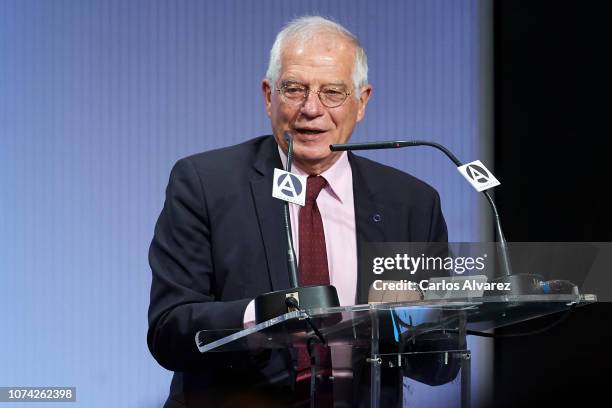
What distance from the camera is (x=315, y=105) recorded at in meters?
2.83

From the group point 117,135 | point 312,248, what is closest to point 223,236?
point 312,248

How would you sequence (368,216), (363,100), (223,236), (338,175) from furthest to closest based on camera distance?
(363,100) < (338,175) < (368,216) < (223,236)

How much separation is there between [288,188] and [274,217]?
0.50 metres

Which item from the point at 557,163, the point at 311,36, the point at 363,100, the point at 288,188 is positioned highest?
the point at 311,36

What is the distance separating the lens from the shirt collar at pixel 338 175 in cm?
282

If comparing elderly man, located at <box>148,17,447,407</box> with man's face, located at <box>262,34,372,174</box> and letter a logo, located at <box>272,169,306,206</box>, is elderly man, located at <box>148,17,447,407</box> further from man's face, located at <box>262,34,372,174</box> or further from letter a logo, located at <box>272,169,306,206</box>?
letter a logo, located at <box>272,169,306,206</box>

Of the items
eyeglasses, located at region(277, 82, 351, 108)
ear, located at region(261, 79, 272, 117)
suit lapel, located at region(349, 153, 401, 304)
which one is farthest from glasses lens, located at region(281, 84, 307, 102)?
suit lapel, located at region(349, 153, 401, 304)

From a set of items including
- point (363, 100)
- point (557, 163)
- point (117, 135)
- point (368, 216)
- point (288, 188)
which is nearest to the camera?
point (288, 188)

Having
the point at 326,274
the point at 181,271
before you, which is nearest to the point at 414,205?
the point at 326,274

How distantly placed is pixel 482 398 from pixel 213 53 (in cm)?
154

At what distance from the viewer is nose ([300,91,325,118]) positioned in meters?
2.82

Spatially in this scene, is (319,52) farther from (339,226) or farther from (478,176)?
(478,176)

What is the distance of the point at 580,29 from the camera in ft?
11.8

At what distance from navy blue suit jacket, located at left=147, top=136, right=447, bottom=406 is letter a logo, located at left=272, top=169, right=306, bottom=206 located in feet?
1.10
